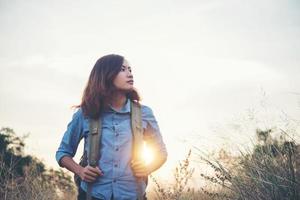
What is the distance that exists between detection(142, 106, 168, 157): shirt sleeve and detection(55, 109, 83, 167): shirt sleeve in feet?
1.67

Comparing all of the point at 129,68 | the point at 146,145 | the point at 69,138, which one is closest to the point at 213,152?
the point at 146,145

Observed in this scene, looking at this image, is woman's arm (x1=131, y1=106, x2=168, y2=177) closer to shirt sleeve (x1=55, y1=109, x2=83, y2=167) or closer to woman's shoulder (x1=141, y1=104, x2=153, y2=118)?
woman's shoulder (x1=141, y1=104, x2=153, y2=118)

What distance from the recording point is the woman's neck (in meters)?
2.97

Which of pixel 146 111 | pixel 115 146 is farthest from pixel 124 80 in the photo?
pixel 115 146

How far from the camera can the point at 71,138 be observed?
2.83m

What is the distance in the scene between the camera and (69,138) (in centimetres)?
281

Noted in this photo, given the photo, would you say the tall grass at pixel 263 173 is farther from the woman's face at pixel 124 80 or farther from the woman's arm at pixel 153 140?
the woman's face at pixel 124 80

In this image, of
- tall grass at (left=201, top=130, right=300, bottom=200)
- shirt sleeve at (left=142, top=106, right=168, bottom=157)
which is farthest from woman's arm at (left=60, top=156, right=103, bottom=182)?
tall grass at (left=201, top=130, right=300, bottom=200)

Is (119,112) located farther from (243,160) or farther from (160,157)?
(243,160)

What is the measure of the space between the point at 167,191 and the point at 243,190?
0.95 metres

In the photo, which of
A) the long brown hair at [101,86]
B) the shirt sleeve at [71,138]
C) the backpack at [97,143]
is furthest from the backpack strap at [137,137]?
the shirt sleeve at [71,138]

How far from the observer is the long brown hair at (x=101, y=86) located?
2.86 m

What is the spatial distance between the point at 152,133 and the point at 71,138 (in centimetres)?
63

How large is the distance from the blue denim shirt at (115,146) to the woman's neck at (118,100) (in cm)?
4
